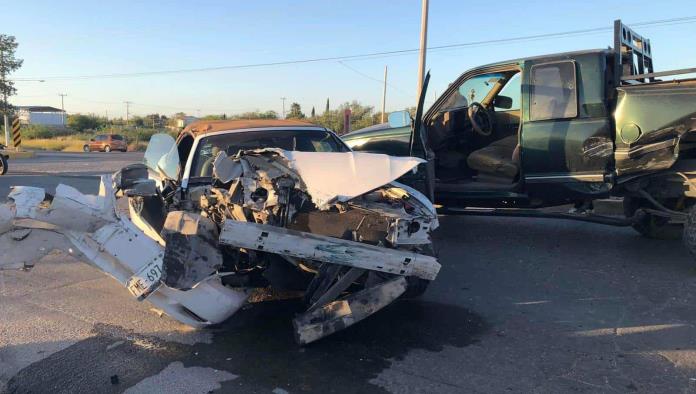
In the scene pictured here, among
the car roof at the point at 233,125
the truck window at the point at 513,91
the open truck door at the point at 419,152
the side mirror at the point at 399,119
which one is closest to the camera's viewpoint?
the open truck door at the point at 419,152

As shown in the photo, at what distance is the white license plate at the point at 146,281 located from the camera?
337 centimetres

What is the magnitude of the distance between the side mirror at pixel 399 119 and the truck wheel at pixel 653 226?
301 cm

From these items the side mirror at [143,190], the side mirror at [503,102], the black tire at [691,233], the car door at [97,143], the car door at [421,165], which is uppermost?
the side mirror at [503,102]

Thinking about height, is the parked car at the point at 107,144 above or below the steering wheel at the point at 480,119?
below

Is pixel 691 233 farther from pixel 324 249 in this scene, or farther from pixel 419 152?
pixel 324 249

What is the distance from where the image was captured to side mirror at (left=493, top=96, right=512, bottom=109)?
7457mm

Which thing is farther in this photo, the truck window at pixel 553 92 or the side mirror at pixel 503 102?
the side mirror at pixel 503 102

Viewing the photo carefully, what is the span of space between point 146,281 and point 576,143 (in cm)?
456

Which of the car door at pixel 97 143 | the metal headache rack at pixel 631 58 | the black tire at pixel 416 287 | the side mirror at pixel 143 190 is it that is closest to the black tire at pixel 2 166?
the side mirror at pixel 143 190

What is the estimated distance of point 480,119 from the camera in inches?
287

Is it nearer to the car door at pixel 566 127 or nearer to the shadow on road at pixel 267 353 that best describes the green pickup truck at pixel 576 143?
the car door at pixel 566 127

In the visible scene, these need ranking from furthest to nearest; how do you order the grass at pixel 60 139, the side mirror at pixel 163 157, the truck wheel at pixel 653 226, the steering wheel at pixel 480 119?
the grass at pixel 60 139, the steering wheel at pixel 480 119, the truck wheel at pixel 653 226, the side mirror at pixel 163 157

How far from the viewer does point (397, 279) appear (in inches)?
145

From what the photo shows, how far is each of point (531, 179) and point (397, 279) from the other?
9.85ft
